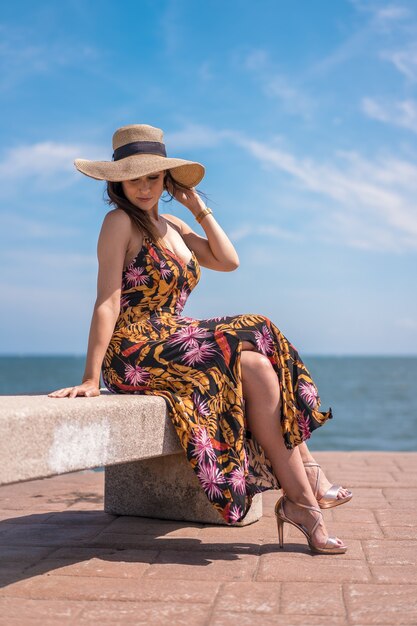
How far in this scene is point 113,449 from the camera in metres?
3.01

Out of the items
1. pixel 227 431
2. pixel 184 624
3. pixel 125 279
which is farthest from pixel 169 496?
pixel 184 624

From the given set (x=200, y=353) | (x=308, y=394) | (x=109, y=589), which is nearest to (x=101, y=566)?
(x=109, y=589)

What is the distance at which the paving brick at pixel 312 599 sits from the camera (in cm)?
260

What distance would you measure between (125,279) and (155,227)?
12.0 inches

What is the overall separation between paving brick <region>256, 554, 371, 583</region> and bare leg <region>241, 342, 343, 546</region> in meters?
0.13

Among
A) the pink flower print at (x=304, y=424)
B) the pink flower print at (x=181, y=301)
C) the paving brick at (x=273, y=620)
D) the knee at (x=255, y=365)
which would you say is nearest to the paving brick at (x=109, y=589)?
the paving brick at (x=273, y=620)

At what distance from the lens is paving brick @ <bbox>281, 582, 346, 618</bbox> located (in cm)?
260

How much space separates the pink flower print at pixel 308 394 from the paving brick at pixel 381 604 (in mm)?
792

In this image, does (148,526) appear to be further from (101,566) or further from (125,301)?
(125,301)

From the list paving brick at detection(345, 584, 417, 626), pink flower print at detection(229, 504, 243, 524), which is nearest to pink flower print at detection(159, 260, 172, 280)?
pink flower print at detection(229, 504, 243, 524)

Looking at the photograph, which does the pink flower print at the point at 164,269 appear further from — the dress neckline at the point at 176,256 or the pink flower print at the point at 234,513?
the pink flower print at the point at 234,513

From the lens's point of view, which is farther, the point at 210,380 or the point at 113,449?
the point at 210,380

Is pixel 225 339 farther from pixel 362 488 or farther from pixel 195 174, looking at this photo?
pixel 362 488

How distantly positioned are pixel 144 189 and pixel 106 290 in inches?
21.6
